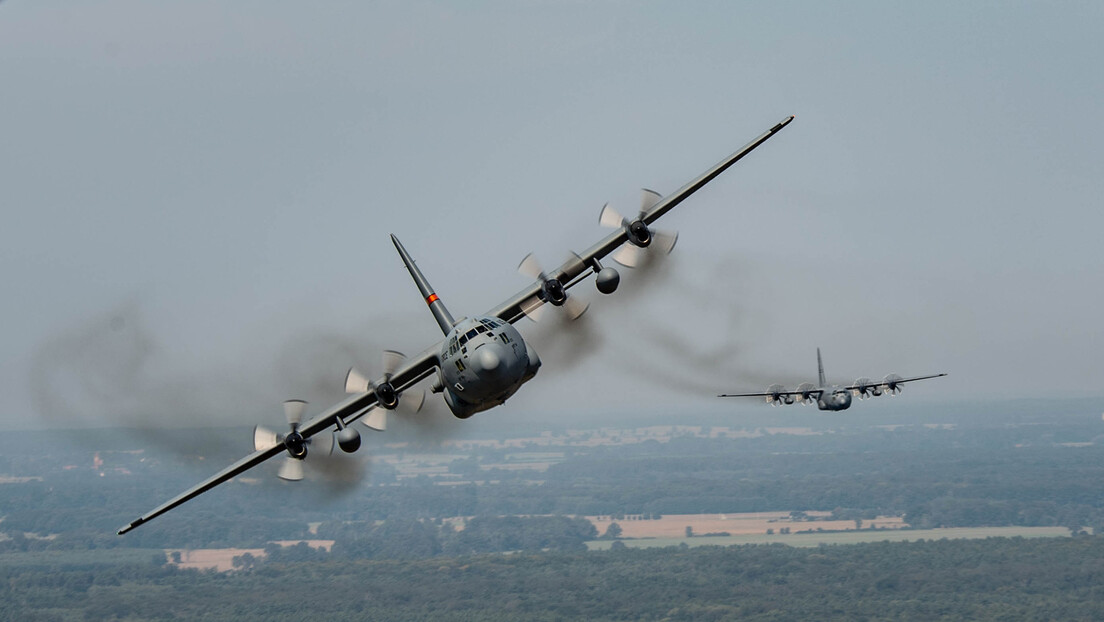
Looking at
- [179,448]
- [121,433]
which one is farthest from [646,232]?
[121,433]

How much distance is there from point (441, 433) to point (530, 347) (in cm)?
1006

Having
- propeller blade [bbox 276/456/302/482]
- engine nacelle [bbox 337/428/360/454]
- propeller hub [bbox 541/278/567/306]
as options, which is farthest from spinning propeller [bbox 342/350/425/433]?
propeller hub [bbox 541/278/567/306]

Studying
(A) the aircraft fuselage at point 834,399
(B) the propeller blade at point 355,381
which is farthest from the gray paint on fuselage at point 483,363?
(A) the aircraft fuselage at point 834,399

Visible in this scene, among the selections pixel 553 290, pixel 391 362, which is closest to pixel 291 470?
pixel 391 362

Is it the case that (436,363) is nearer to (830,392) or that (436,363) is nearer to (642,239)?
(642,239)

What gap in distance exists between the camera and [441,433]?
5638 cm

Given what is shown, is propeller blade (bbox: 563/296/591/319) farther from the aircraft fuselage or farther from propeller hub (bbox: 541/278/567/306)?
the aircraft fuselage

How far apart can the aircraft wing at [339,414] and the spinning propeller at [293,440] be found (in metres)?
0.24

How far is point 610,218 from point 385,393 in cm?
1289

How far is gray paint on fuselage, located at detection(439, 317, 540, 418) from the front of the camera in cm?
4638

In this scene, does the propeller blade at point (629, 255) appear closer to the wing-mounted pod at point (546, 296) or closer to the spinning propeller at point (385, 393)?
the wing-mounted pod at point (546, 296)

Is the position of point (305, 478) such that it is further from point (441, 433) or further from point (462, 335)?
point (462, 335)

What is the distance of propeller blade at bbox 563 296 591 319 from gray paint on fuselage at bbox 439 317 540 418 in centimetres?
444

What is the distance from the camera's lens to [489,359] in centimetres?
4606
